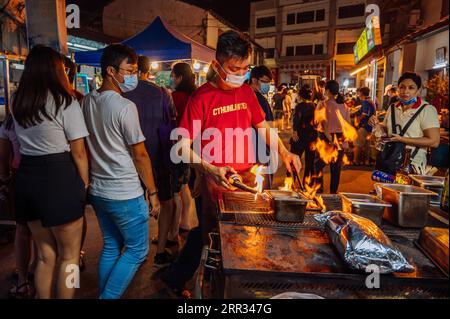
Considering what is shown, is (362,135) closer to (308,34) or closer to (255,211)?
(255,211)

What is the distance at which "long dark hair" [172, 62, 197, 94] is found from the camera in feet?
14.7

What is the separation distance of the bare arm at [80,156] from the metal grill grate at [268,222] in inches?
47.8

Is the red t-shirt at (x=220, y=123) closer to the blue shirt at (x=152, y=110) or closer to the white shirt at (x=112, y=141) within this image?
the white shirt at (x=112, y=141)

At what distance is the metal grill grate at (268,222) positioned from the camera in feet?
7.16

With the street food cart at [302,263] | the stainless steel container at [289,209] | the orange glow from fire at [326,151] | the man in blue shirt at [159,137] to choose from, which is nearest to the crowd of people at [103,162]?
the man in blue shirt at [159,137]

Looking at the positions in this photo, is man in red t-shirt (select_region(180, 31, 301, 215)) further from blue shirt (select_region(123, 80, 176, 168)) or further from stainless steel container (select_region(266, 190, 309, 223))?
blue shirt (select_region(123, 80, 176, 168))

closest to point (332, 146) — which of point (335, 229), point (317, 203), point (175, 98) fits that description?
point (175, 98)

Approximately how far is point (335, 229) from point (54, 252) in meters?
2.16

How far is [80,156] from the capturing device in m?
2.47

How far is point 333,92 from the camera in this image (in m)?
6.11

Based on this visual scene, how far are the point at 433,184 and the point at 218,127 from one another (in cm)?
179

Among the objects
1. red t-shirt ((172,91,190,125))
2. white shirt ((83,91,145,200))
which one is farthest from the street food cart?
red t-shirt ((172,91,190,125))
